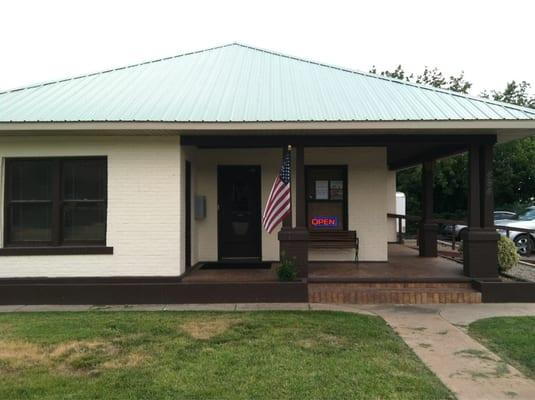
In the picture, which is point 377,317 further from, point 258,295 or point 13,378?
point 13,378

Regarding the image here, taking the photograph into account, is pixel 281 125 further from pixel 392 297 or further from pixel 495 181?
pixel 495 181

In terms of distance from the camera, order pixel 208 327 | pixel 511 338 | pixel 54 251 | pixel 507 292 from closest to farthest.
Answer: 1. pixel 511 338
2. pixel 208 327
3. pixel 507 292
4. pixel 54 251

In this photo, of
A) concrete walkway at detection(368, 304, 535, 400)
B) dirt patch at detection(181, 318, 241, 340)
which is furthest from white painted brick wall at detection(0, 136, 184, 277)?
concrete walkway at detection(368, 304, 535, 400)

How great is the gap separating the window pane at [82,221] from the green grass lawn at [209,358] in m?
1.90

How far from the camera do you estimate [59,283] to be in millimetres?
8484

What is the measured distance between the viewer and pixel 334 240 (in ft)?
34.6

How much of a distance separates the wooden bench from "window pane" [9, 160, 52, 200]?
536cm

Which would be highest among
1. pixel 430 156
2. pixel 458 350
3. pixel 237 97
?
pixel 237 97

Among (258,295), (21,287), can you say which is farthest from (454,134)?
(21,287)

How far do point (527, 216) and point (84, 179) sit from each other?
15.2 m

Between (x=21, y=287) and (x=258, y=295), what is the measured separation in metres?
4.06

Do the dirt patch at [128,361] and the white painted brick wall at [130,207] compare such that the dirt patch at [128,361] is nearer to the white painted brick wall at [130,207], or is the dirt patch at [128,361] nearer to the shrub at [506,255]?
the white painted brick wall at [130,207]

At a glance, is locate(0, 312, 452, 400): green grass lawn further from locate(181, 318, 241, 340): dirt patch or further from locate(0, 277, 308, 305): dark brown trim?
locate(0, 277, 308, 305): dark brown trim

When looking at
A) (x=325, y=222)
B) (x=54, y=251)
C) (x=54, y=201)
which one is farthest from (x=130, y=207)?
(x=325, y=222)
